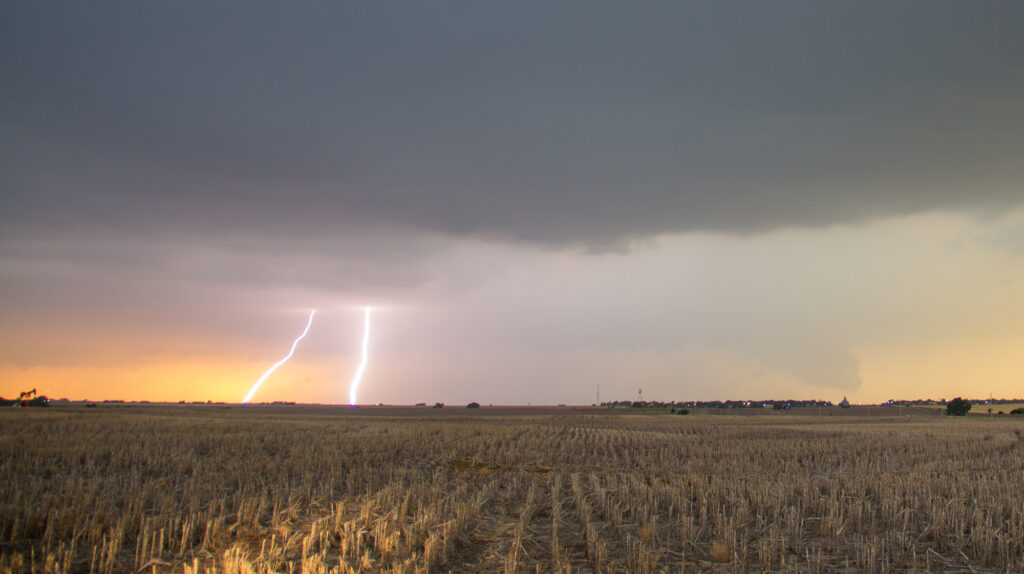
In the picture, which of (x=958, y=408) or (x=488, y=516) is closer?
(x=488, y=516)

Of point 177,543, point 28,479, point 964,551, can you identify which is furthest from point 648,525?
point 28,479

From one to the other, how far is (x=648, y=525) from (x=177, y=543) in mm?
8259

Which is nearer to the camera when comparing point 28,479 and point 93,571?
point 93,571

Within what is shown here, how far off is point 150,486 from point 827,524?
14987mm

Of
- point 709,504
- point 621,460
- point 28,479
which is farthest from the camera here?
point 621,460

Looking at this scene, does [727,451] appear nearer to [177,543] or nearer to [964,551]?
[964,551]

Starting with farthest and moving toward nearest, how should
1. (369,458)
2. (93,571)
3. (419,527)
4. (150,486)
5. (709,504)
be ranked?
(369,458) < (150,486) < (709,504) < (419,527) < (93,571)

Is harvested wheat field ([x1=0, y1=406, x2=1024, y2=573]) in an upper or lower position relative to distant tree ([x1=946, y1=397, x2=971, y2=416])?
upper

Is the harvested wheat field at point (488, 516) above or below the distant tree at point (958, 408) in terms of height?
above

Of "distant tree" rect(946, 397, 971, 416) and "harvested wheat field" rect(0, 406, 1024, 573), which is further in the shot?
"distant tree" rect(946, 397, 971, 416)

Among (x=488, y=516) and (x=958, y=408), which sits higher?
(x=488, y=516)

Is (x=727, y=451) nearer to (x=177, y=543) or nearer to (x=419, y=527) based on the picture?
(x=419, y=527)

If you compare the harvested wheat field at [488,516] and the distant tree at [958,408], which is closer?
the harvested wheat field at [488,516]

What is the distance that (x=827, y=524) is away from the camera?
11.5 m
